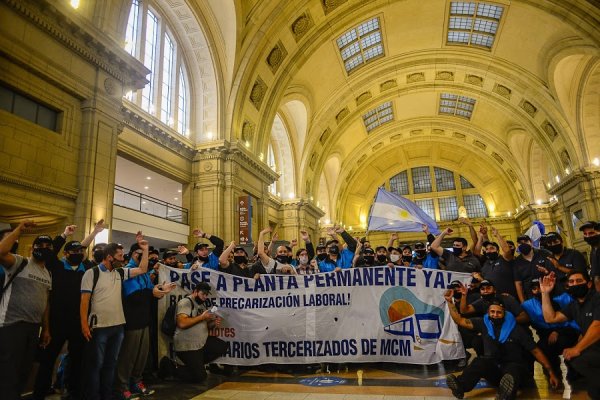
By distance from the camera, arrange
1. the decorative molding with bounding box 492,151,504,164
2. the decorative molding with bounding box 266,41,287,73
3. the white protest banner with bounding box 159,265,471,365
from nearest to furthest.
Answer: the white protest banner with bounding box 159,265,471,365 < the decorative molding with bounding box 266,41,287,73 < the decorative molding with bounding box 492,151,504,164

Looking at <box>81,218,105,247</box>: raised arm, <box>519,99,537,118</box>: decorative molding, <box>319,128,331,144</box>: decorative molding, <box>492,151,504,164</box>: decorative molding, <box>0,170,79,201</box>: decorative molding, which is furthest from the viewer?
<box>492,151,504,164</box>: decorative molding

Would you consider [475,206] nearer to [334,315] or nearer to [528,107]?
[528,107]

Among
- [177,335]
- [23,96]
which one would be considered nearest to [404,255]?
[177,335]

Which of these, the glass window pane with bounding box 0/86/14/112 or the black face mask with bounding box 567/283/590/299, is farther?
the glass window pane with bounding box 0/86/14/112

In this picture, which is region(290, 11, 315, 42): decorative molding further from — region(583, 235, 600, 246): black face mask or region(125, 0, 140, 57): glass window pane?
region(583, 235, 600, 246): black face mask

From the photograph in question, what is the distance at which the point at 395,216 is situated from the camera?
328 inches

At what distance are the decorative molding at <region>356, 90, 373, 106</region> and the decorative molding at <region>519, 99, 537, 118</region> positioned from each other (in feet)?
34.1

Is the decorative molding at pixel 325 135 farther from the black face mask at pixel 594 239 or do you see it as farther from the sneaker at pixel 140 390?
the sneaker at pixel 140 390

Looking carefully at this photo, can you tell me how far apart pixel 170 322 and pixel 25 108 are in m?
6.39

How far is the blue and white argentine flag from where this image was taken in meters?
8.13

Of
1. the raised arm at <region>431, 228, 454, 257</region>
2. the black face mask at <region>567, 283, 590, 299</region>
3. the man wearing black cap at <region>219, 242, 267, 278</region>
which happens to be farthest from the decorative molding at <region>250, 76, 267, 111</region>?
the black face mask at <region>567, 283, 590, 299</region>

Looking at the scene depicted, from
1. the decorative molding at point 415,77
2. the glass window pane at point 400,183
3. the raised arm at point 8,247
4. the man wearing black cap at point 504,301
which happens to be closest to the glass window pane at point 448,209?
the glass window pane at point 400,183

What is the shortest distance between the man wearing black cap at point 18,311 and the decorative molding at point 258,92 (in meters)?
15.4

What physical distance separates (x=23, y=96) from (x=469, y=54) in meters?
25.1
